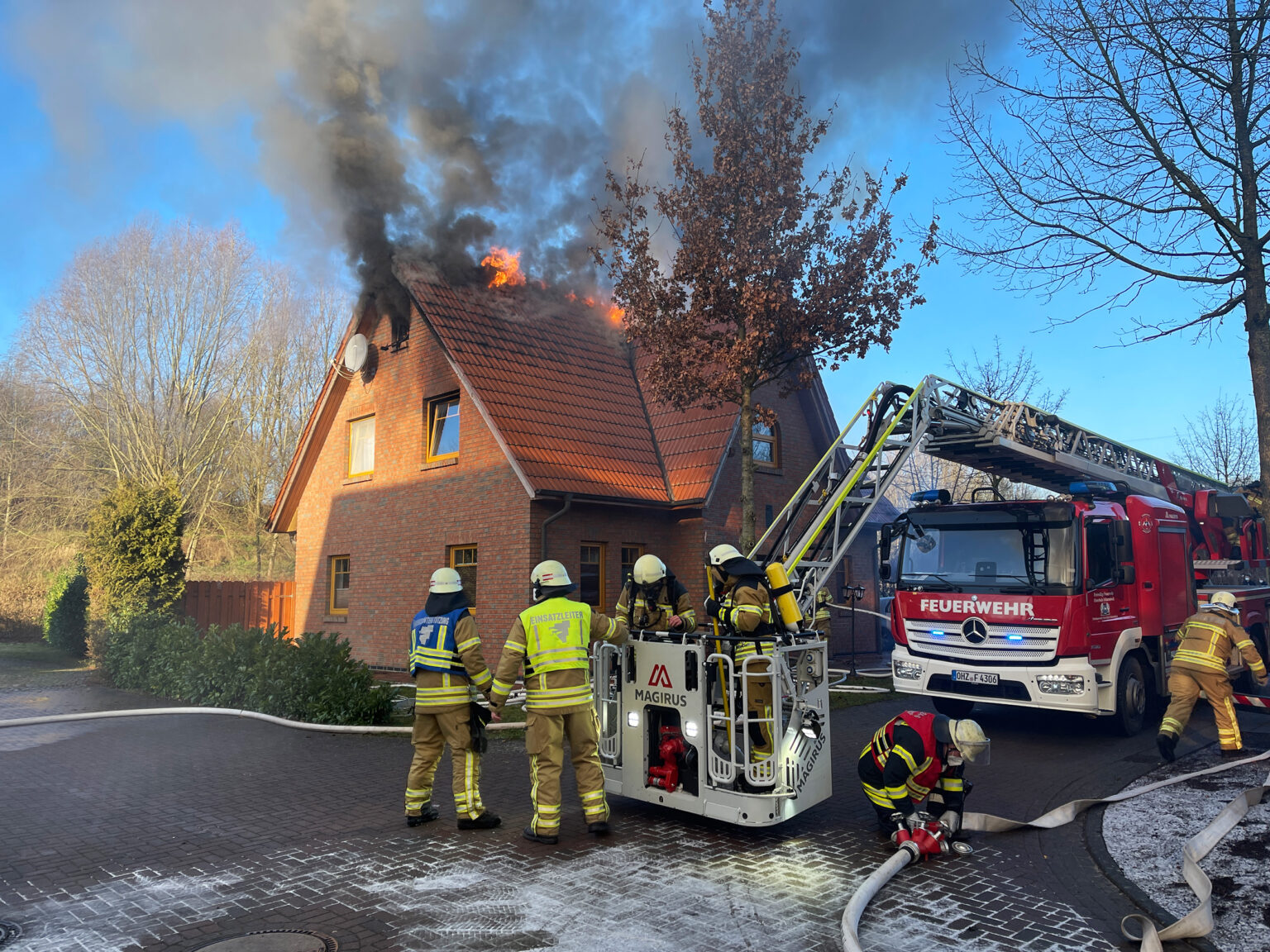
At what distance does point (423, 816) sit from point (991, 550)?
6.76 metres

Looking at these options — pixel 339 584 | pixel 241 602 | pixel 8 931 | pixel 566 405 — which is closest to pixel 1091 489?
pixel 566 405

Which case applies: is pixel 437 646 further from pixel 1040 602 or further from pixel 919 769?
pixel 1040 602

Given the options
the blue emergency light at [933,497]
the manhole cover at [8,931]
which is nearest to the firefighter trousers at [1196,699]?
the blue emergency light at [933,497]

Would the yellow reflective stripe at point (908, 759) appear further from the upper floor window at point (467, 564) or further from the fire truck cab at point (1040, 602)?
the upper floor window at point (467, 564)

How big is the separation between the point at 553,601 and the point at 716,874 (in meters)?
2.05

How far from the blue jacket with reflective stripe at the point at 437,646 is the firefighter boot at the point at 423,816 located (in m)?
1.02

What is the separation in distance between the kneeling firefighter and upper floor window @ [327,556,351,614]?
46.0ft

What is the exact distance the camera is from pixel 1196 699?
8.12m

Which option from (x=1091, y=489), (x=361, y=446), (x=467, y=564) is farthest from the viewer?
(x=361, y=446)

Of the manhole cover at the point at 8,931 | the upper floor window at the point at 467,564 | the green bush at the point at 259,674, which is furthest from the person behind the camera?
the upper floor window at the point at 467,564

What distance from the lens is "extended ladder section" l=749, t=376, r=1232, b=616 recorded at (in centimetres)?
1095

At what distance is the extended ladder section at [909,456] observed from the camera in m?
11.0

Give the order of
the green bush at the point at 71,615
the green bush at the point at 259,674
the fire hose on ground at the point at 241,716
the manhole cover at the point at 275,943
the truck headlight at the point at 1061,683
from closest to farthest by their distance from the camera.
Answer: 1. the manhole cover at the point at 275,943
2. the truck headlight at the point at 1061,683
3. the fire hose on ground at the point at 241,716
4. the green bush at the point at 259,674
5. the green bush at the point at 71,615

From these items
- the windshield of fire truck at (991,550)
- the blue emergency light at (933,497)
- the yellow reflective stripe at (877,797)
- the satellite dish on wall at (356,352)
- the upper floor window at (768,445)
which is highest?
the satellite dish on wall at (356,352)
